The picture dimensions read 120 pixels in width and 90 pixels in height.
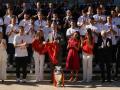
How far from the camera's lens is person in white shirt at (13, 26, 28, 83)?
17000 millimetres

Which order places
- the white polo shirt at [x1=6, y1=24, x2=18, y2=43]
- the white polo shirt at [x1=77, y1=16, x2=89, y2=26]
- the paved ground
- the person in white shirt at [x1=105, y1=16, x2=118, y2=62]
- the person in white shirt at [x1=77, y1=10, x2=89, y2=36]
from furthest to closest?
the white polo shirt at [x1=77, y1=16, x2=89, y2=26] < the person in white shirt at [x1=77, y1=10, x2=89, y2=36] < the white polo shirt at [x1=6, y1=24, x2=18, y2=43] < the person in white shirt at [x1=105, y1=16, x2=118, y2=62] < the paved ground

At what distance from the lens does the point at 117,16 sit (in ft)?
59.8

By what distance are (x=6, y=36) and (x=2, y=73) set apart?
166 cm

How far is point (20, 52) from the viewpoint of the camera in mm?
17031

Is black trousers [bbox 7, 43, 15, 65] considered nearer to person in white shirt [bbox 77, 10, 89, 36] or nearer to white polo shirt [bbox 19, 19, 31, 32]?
white polo shirt [bbox 19, 19, 31, 32]

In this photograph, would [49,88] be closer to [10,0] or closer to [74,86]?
[74,86]

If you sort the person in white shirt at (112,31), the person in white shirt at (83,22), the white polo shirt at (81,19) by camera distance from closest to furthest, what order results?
the person in white shirt at (112,31) → the person in white shirt at (83,22) → the white polo shirt at (81,19)

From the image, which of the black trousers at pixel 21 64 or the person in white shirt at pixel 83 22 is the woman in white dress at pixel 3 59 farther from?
the person in white shirt at pixel 83 22

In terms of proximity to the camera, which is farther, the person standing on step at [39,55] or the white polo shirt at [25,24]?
the white polo shirt at [25,24]

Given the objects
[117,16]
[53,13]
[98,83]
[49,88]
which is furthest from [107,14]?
[49,88]

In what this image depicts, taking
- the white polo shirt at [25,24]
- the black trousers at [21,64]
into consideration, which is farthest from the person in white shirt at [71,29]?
the black trousers at [21,64]

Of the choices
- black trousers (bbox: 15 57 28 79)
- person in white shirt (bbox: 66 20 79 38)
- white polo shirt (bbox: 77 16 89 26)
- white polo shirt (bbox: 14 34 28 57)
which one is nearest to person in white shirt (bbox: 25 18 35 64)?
white polo shirt (bbox: 14 34 28 57)

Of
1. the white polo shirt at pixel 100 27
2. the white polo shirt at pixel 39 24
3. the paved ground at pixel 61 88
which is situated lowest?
the paved ground at pixel 61 88

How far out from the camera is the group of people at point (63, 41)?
17.1 meters
